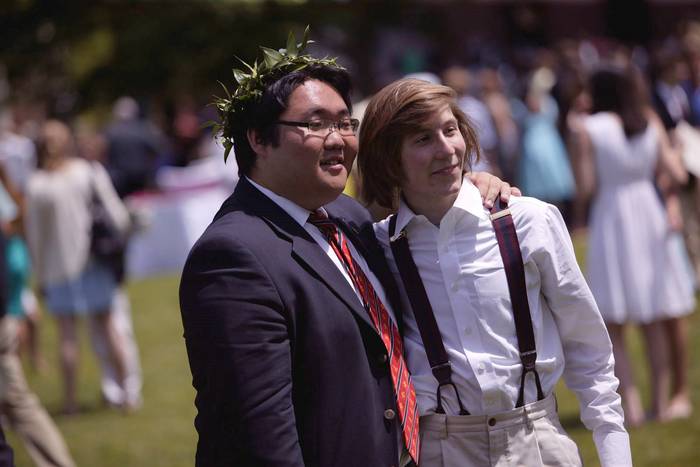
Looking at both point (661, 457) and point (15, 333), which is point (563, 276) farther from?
point (15, 333)

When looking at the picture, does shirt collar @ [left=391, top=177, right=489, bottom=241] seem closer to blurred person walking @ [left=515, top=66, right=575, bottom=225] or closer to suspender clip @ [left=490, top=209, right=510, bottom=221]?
suspender clip @ [left=490, top=209, right=510, bottom=221]

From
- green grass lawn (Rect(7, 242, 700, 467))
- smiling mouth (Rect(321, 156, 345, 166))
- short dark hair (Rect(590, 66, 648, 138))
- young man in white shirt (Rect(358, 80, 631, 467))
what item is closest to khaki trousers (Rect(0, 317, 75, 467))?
green grass lawn (Rect(7, 242, 700, 467))

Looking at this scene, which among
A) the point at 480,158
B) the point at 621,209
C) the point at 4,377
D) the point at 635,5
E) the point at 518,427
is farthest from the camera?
the point at 635,5

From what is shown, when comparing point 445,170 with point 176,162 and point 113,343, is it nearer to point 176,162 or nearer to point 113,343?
point 113,343

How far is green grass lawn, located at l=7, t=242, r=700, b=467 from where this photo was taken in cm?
648

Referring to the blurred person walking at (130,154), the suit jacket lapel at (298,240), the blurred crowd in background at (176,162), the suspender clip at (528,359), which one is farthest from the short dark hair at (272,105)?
the blurred person walking at (130,154)

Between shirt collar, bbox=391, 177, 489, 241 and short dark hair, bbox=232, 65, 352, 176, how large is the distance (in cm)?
37

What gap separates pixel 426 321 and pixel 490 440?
39 cm

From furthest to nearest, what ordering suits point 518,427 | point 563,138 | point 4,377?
1. point 563,138
2. point 4,377
3. point 518,427

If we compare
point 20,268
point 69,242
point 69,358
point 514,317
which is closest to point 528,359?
point 514,317

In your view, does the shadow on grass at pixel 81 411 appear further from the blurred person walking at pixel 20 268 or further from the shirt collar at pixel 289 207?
the shirt collar at pixel 289 207

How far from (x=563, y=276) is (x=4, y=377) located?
3965 millimetres

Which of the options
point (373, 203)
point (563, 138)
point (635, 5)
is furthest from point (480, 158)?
point (635, 5)

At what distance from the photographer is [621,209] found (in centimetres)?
699
